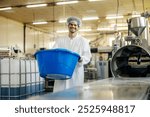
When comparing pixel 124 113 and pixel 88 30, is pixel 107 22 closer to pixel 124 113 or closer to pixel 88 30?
pixel 88 30

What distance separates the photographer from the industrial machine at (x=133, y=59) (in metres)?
3.05

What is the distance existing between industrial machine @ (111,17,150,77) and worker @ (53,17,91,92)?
2.16 ft

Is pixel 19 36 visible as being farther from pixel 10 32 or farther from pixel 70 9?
pixel 70 9

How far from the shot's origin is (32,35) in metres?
13.8

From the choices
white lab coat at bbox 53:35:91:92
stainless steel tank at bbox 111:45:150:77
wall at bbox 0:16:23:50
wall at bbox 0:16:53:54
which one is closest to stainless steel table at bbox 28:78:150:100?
white lab coat at bbox 53:35:91:92

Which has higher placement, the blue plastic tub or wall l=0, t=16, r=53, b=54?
wall l=0, t=16, r=53, b=54

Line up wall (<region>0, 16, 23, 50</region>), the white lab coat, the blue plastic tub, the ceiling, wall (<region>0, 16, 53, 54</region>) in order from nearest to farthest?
the blue plastic tub, the white lab coat, the ceiling, wall (<region>0, 16, 23, 50</region>), wall (<region>0, 16, 53, 54</region>)

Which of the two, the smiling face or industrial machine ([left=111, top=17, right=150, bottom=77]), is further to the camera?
industrial machine ([left=111, top=17, right=150, bottom=77])

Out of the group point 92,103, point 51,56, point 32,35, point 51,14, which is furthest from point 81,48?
point 32,35

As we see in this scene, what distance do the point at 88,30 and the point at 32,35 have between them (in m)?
3.27

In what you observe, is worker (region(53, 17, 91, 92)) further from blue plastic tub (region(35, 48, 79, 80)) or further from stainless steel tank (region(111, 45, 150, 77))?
stainless steel tank (region(111, 45, 150, 77))

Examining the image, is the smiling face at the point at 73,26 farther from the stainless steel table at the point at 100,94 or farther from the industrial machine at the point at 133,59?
the stainless steel table at the point at 100,94

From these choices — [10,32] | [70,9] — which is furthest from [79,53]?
[10,32]

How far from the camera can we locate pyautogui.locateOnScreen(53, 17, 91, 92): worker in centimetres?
241
